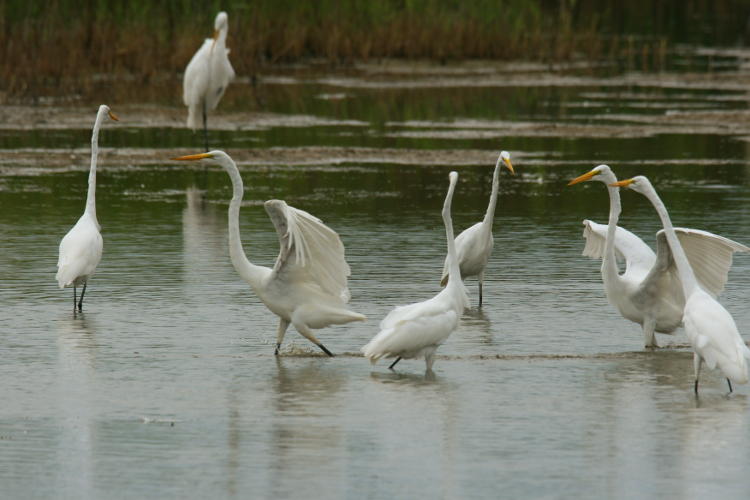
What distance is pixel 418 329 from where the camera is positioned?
885cm

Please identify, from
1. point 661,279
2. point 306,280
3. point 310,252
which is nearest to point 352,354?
point 306,280

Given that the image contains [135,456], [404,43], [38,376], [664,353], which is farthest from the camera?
[404,43]

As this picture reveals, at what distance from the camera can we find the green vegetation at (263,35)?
27891 millimetres

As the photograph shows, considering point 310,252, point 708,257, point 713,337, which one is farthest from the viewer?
point 708,257

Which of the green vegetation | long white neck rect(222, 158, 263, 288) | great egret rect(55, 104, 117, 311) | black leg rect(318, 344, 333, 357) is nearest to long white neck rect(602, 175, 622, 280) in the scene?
black leg rect(318, 344, 333, 357)

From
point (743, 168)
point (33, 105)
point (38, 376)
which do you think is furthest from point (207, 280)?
point (33, 105)

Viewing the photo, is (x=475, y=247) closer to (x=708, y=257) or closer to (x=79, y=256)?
(x=708, y=257)

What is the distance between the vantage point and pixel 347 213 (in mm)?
16156

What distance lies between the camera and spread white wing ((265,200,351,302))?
934 centimetres

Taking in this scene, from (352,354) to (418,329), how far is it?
1.05 metres

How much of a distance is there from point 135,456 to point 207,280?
5279 millimetres

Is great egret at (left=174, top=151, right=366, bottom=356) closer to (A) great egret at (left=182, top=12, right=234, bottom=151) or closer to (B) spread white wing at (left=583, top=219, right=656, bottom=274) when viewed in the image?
(B) spread white wing at (left=583, top=219, right=656, bottom=274)

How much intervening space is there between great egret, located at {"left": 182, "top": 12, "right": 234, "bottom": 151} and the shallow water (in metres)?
2.20

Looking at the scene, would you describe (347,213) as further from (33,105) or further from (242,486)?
(33,105)
